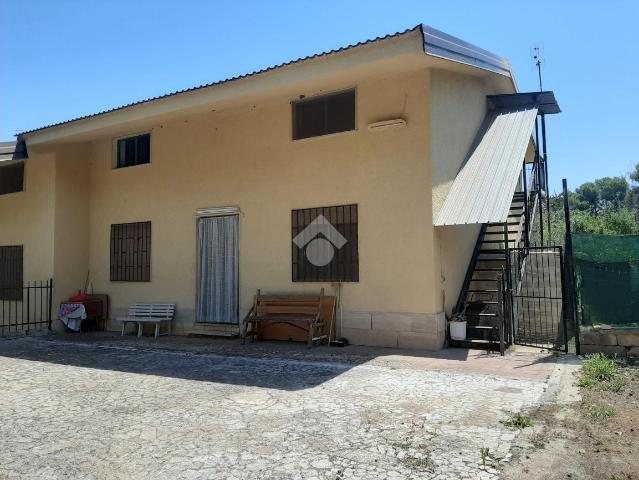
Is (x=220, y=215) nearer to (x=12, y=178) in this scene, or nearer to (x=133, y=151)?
(x=133, y=151)

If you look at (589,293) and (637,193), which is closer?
(589,293)

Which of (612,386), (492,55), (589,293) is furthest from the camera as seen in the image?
(492,55)

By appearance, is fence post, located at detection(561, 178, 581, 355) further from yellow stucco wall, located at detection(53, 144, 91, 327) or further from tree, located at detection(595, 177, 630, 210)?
tree, located at detection(595, 177, 630, 210)

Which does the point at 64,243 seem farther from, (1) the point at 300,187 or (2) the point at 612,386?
(2) the point at 612,386

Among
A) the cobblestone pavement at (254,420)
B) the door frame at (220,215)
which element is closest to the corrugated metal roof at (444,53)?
the door frame at (220,215)

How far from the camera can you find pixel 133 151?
40.4ft

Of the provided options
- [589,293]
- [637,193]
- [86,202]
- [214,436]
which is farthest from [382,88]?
[637,193]

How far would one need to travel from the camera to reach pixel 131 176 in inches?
478

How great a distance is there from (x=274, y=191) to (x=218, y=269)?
7.17 feet

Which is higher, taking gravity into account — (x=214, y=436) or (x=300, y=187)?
(x=300, y=187)

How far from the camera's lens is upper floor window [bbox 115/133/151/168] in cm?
1202

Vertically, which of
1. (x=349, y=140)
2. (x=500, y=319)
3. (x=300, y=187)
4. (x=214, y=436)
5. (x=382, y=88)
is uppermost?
(x=382, y=88)

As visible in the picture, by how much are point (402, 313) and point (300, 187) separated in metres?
3.15

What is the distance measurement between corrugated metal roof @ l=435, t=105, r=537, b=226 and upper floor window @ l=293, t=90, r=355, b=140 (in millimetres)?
Result: 2411
